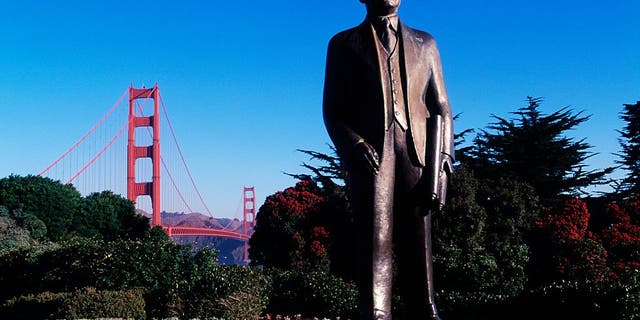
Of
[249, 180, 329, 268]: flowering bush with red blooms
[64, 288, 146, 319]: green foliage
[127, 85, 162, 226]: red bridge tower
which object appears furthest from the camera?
[127, 85, 162, 226]: red bridge tower

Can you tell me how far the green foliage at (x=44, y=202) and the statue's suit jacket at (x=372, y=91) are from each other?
25023 millimetres

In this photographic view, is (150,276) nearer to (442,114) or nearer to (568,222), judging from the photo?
(442,114)

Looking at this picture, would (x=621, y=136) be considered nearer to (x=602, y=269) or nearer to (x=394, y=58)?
(x=602, y=269)

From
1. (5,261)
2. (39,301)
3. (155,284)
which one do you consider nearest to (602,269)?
(155,284)

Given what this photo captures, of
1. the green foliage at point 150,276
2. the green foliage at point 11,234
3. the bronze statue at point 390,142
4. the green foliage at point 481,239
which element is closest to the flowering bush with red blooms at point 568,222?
the green foliage at point 481,239

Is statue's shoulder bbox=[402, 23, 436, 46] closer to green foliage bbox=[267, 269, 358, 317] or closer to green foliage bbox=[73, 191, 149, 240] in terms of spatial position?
green foliage bbox=[267, 269, 358, 317]

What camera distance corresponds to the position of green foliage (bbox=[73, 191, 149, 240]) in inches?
1132

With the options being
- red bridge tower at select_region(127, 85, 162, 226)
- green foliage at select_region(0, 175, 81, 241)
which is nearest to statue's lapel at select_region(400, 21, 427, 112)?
green foliage at select_region(0, 175, 81, 241)

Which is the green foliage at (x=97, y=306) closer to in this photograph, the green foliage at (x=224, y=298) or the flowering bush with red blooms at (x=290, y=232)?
the green foliage at (x=224, y=298)

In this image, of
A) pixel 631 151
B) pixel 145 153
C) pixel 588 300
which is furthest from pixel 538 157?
pixel 145 153

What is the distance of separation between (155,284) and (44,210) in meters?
17.1

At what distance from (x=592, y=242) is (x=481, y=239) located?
2654mm

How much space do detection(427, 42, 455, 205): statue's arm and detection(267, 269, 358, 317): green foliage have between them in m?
7.12

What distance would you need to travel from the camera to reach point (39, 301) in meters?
11.9
